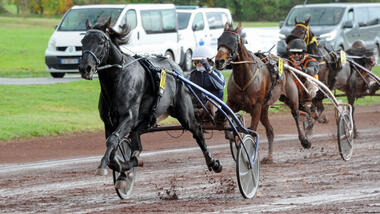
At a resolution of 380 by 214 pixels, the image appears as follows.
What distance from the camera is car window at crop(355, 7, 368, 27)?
83.3ft

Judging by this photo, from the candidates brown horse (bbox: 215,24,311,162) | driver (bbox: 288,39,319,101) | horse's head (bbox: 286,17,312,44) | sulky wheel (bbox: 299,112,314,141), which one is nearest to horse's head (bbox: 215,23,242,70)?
brown horse (bbox: 215,24,311,162)

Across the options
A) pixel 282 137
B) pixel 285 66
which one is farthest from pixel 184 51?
pixel 285 66

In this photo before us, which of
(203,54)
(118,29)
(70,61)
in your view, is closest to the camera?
(203,54)

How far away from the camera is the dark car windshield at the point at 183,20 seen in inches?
971

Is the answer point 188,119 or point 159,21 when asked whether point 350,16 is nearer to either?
point 159,21

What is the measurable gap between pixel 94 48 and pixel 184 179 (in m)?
2.43

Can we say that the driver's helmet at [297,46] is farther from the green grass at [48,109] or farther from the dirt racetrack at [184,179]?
the green grass at [48,109]

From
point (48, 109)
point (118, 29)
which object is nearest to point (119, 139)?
point (48, 109)

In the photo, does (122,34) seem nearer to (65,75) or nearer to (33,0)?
(65,75)

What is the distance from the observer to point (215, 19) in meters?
26.1

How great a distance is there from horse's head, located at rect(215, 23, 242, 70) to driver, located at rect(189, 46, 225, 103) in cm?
33

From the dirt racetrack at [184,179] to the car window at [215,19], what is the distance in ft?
40.6

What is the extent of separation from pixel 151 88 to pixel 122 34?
1.89 ft

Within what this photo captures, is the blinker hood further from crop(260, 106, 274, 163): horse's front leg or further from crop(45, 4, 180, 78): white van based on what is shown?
crop(45, 4, 180, 78): white van
